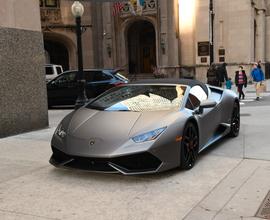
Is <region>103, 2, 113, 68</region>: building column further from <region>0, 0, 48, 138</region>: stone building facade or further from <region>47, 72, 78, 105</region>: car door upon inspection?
<region>0, 0, 48, 138</region>: stone building facade

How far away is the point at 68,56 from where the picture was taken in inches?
1404

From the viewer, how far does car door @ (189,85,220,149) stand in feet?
22.4

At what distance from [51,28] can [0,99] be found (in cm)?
2521

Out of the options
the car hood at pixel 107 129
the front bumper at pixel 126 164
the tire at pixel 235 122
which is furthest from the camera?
the tire at pixel 235 122

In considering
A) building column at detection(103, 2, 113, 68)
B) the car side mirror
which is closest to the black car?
the car side mirror

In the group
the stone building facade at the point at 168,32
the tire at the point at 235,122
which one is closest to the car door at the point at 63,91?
the tire at the point at 235,122

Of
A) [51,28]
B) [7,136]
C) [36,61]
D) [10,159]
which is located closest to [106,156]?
[10,159]

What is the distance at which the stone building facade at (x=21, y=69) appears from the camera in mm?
9297

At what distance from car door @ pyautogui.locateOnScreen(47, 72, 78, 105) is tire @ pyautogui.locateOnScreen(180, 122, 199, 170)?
10.8 meters

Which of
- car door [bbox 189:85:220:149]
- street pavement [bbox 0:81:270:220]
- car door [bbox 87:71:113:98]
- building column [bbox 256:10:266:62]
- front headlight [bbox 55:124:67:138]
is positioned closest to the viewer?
street pavement [bbox 0:81:270:220]

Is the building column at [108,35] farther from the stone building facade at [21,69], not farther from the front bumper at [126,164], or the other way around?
the front bumper at [126,164]

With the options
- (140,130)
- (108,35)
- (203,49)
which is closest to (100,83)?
(140,130)

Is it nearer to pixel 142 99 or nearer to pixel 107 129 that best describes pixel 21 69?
pixel 142 99

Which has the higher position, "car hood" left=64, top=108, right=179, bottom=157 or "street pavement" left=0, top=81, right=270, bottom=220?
"car hood" left=64, top=108, right=179, bottom=157
